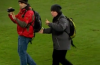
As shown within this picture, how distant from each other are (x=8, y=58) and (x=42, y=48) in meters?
1.28

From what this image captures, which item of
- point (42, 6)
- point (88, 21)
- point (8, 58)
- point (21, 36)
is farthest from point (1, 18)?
point (21, 36)

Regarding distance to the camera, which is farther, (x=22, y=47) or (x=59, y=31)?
(x=22, y=47)

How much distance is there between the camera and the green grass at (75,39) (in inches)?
318

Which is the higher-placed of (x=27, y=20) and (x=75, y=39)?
(x=27, y=20)

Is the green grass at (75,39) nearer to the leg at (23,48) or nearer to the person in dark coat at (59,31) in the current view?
the leg at (23,48)

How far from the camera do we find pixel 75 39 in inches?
390

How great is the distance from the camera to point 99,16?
501 inches

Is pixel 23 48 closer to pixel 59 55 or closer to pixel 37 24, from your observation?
pixel 37 24

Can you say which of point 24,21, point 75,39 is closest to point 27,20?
point 24,21

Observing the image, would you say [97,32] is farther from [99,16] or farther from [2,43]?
[2,43]

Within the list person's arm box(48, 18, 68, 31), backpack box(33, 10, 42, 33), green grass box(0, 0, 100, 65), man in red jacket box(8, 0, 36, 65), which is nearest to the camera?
person's arm box(48, 18, 68, 31)

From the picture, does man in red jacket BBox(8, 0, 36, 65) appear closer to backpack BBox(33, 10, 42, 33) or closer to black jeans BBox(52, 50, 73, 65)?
backpack BBox(33, 10, 42, 33)

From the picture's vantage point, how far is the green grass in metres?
8.09

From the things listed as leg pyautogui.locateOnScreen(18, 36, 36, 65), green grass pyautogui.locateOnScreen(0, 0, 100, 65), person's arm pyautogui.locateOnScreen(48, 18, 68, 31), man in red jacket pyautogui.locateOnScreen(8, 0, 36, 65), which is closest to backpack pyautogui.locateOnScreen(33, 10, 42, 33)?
man in red jacket pyautogui.locateOnScreen(8, 0, 36, 65)
